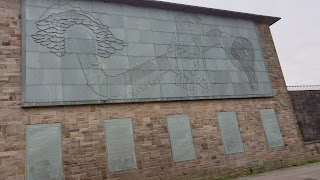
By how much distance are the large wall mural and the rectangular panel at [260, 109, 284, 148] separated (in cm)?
95

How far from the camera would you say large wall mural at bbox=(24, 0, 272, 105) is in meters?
8.63

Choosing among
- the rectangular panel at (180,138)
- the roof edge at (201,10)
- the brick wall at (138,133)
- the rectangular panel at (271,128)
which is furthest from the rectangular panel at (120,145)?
the rectangular panel at (271,128)

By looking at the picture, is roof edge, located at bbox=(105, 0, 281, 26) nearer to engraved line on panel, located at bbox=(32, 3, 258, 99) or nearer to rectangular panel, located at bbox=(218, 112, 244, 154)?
engraved line on panel, located at bbox=(32, 3, 258, 99)

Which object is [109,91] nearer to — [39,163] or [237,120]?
[39,163]

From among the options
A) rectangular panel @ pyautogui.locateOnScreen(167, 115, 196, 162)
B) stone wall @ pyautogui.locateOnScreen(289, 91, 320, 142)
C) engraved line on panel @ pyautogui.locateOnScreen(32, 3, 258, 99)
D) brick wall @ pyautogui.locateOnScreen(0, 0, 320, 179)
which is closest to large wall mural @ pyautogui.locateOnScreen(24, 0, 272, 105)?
engraved line on panel @ pyautogui.locateOnScreen(32, 3, 258, 99)

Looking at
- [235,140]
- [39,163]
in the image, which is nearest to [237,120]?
[235,140]

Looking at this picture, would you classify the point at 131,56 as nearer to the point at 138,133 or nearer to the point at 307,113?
the point at 138,133

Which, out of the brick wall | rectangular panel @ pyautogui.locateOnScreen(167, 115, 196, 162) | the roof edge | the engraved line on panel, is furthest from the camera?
the roof edge

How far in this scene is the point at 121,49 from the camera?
9.77 meters

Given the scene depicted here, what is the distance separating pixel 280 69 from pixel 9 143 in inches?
473

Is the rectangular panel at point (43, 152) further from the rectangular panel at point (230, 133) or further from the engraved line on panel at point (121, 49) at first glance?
A: the rectangular panel at point (230, 133)

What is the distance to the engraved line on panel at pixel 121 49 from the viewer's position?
29.5 ft

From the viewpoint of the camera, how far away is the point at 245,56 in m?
12.0

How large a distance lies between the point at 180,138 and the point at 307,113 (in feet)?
25.9
